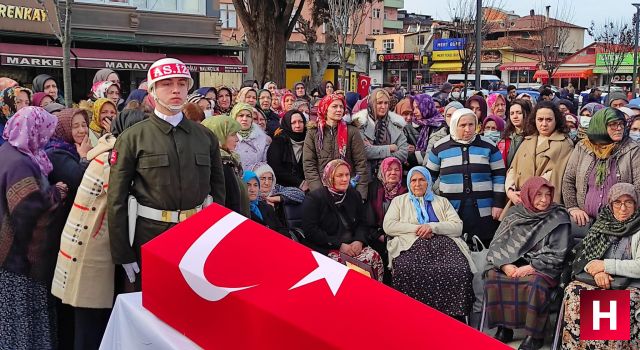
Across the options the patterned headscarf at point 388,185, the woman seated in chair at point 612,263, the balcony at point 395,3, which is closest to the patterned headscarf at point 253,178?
the patterned headscarf at point 388,185

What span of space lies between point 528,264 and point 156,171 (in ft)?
10.3

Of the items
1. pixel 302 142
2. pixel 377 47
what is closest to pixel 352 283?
pixel 302 142

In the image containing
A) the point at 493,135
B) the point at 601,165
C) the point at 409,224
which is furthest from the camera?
the point at 493,135

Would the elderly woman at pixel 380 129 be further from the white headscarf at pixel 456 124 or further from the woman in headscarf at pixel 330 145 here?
the white headscarf at pixel 456 124

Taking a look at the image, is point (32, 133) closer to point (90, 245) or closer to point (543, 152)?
point (90, 245)

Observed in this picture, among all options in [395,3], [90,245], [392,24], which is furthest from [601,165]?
[395,3]

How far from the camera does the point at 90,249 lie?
4.03m

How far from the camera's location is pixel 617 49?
3681cm

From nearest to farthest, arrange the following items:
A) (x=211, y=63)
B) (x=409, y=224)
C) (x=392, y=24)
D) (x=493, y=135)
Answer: (x=409, y=224) < (x=493, y=135) < (x=211, y=63) < (x=392, y=24)

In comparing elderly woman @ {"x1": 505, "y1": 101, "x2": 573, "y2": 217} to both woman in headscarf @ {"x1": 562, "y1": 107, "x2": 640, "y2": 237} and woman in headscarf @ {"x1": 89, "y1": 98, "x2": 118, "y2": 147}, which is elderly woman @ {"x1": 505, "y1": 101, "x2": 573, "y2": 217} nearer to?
woman in headscarf @ {"x1": 562, "y1": 107, "x2": 640, "y2": 237}

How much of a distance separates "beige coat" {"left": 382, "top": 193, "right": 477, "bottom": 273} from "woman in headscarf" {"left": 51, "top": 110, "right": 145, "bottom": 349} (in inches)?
103

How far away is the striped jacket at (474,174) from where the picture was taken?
6.24 metres

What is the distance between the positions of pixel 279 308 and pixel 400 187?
4.76 metres

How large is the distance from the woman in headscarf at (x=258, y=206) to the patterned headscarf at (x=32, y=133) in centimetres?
198
